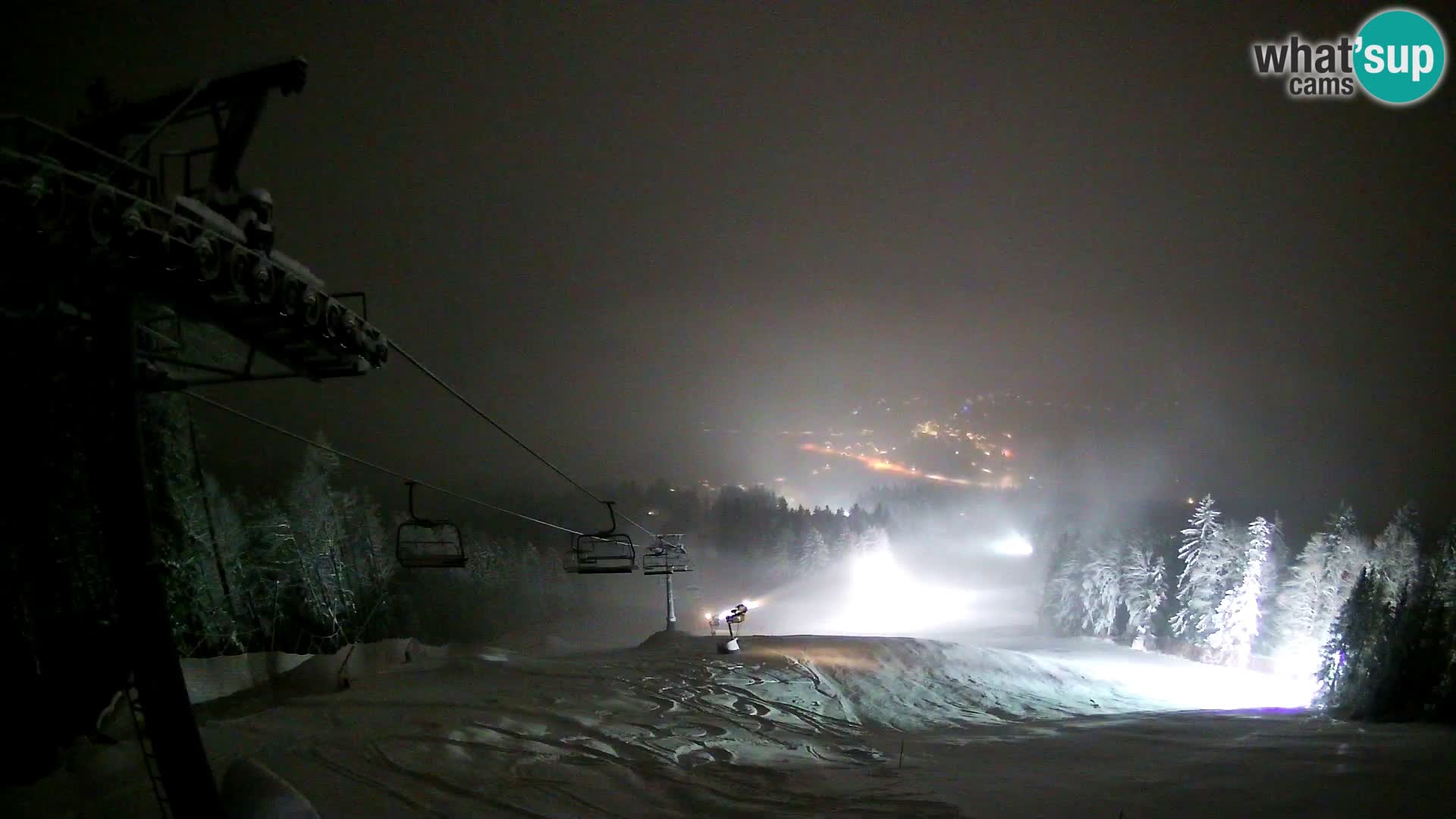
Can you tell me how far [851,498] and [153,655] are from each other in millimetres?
132898

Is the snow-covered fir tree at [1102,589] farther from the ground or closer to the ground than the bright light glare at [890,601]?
farther from the ground

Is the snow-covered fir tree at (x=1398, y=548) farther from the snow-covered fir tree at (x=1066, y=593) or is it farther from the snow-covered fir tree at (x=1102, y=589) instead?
the snow-covered fir tree at (x=1066, y=593)

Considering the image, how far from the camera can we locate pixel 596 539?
21094mm

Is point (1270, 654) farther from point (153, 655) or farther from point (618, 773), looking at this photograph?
point (153, 655)

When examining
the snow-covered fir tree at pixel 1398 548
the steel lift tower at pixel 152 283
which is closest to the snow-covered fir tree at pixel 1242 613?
the snow-covered fir tree at pixel 1398 548

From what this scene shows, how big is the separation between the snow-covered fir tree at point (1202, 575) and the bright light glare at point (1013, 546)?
5286 centimetres

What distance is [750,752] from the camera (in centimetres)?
1487

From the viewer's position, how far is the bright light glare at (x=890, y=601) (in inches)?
2482

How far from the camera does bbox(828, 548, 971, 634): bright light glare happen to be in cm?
6303

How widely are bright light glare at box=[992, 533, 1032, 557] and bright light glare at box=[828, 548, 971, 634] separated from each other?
16.2 metres

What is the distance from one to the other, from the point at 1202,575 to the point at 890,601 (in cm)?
3508

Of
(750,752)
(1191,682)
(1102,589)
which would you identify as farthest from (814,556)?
(750,752)

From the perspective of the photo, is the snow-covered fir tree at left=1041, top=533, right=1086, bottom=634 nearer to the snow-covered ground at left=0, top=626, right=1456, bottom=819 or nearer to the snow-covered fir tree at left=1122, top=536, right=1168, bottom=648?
the snow-covered fir tree at left=1122, top=536, right=1168, bottom=648

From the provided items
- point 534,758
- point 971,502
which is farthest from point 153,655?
point 971,502
